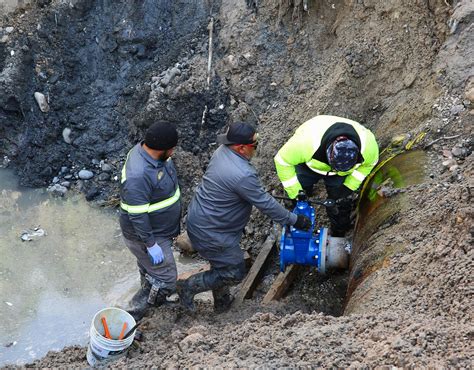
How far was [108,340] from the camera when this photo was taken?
378 centimetres

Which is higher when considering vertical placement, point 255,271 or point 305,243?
point 305,243

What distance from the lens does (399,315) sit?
11.0 feet

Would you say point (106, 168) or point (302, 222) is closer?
point (302, 222)

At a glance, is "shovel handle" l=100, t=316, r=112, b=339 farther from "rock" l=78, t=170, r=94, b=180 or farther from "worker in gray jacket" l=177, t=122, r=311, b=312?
"rock" l=78, t=170, r=94, b=180

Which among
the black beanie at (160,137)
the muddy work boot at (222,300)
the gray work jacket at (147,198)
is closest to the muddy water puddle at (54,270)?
the muddy work boot at (222,300)

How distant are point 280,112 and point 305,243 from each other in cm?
230

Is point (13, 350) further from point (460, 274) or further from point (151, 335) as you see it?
point (460, 274)

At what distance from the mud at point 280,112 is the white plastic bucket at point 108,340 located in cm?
25

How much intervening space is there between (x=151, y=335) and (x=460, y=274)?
244cm

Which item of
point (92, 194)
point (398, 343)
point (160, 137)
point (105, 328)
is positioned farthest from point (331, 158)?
point (92, 194)

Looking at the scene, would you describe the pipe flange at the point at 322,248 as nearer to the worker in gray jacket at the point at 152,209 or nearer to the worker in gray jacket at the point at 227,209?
the worker in gray jacket at the point at 227,209

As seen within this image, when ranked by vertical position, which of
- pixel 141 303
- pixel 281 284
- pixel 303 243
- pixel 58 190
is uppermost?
pixel 303 243

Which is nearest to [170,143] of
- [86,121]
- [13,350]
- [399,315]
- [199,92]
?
[399,315]

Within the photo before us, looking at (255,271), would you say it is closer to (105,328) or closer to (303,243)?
(303,243)
